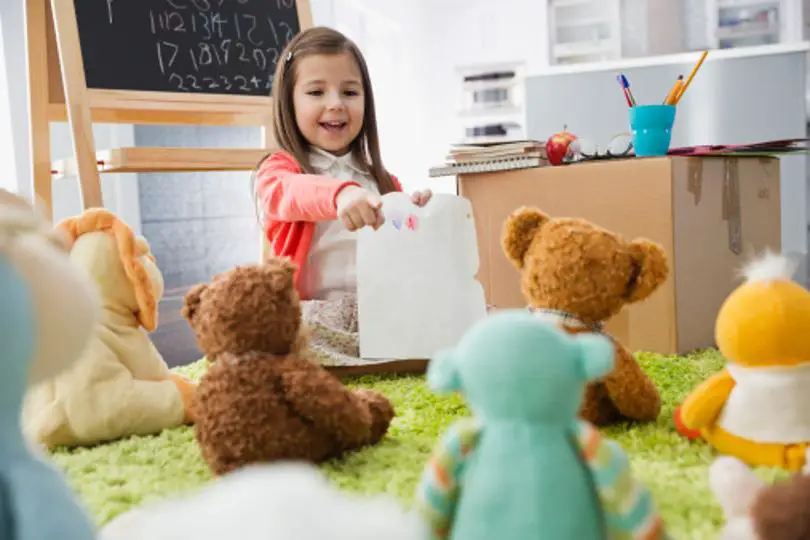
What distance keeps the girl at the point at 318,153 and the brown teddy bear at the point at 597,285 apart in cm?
58

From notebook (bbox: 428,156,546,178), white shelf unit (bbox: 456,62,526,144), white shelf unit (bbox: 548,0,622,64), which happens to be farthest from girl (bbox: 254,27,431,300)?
white shelf unit (bbox: 456,62,526,144)

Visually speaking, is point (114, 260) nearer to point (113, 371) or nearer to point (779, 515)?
point (113, 371)

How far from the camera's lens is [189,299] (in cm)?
84

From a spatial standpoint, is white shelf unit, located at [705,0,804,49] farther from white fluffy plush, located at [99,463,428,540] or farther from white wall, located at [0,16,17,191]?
white fluffy plush, located at [99,463,428,540]

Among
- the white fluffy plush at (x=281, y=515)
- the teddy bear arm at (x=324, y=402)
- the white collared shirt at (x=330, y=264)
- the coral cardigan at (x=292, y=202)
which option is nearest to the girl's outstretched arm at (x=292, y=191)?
the coral cardigan at (x=292, y=202)

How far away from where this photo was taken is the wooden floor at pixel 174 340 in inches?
78.9

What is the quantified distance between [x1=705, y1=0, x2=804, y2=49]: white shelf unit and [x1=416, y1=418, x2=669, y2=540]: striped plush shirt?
3354 mm

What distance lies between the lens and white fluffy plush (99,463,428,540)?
1.02 ft

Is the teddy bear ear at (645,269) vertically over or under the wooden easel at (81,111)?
under

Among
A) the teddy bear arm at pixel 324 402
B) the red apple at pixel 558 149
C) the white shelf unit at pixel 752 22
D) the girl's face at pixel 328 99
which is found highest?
the white shelf unit at pixel 752 22

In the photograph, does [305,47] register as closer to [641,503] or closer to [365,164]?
[365,164]

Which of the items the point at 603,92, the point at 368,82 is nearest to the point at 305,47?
the point at 368,82

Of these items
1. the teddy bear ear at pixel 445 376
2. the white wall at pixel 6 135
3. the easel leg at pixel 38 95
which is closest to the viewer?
the teddy bear ear at pixel 445 376

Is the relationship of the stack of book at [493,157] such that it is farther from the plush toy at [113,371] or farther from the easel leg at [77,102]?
the plush toy at [113,371]
